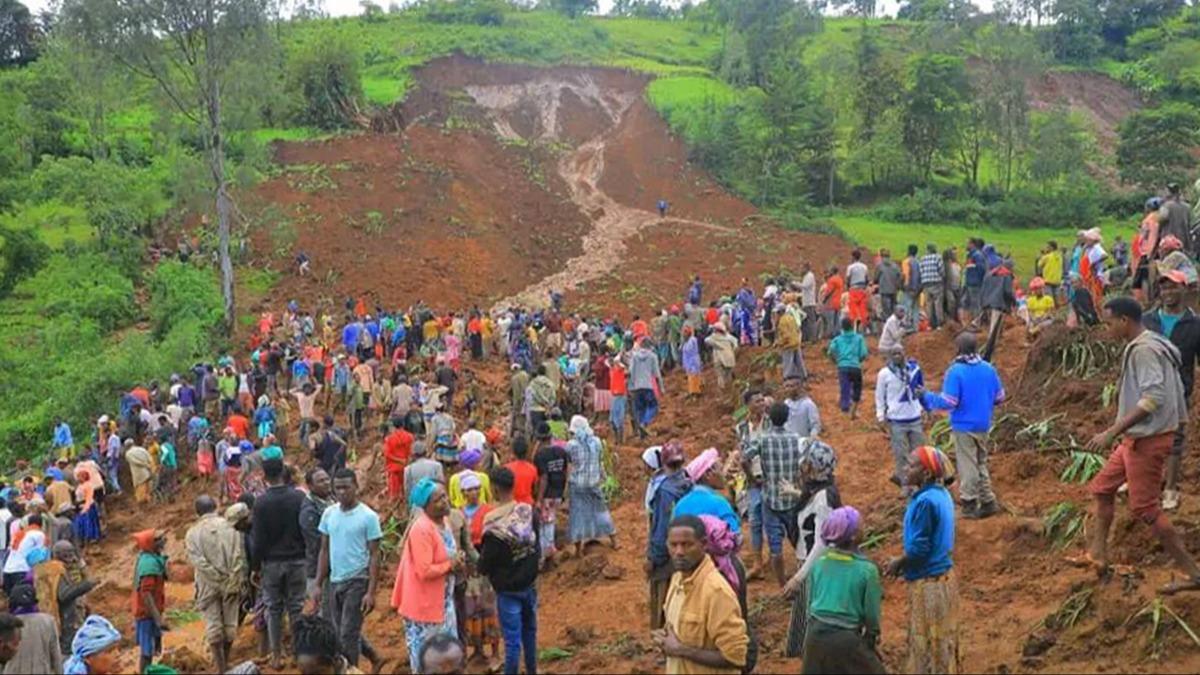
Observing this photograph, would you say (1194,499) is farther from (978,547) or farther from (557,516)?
(557,516)

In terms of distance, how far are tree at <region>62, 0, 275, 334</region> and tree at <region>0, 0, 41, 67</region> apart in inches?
1178

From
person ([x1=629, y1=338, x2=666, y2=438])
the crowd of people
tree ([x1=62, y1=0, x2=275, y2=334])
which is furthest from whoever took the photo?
tree ([x1=62, y1=0, x2=275, y2=334])

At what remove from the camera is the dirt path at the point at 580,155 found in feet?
114

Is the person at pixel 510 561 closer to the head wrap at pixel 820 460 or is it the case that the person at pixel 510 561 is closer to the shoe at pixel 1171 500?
the head wrap at pixel 820 460

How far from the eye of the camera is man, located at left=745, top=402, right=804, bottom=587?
7.90m

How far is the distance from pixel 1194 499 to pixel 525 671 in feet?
16.9

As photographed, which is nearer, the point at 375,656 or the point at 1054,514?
the point at 375,656

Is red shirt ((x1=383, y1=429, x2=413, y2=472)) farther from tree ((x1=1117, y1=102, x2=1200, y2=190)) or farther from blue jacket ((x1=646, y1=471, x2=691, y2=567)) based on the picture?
tree ((x1=1117, y1=102, x2=1200, y2=190))

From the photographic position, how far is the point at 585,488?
400 inches

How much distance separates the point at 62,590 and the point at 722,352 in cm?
1027

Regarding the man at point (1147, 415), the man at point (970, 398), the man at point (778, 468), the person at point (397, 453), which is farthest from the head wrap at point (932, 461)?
the person at point (397, 453)

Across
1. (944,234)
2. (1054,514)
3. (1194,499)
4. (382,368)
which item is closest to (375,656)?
(1054,514)

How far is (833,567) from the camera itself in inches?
202

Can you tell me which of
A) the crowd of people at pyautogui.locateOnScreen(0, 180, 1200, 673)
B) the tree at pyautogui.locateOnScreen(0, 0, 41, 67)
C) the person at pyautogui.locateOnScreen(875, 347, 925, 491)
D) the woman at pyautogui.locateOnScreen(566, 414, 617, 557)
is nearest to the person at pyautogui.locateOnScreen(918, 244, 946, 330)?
the crowd of people at pyautogui.locateOnScreen(0, 180, 1200, 673)
